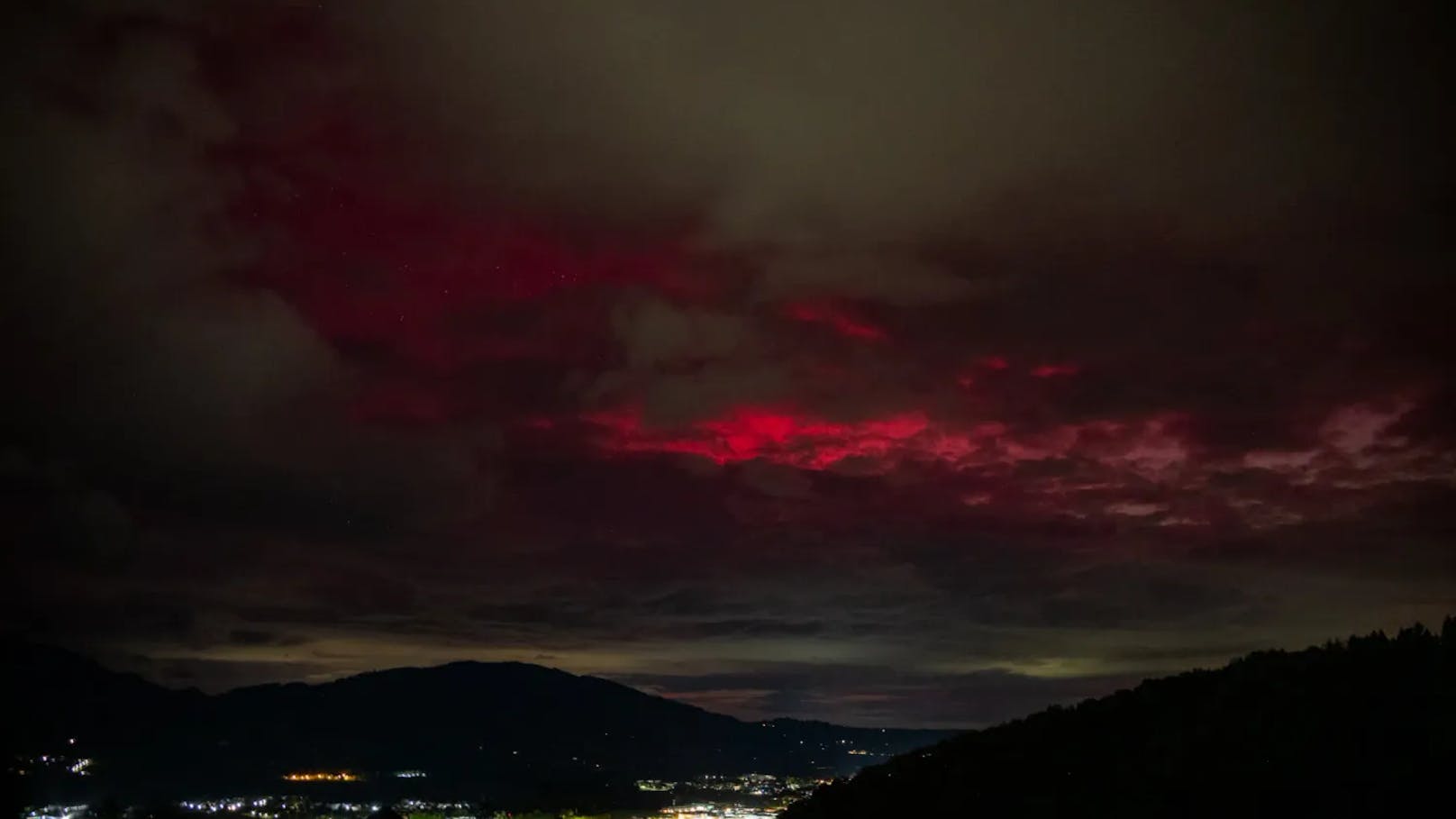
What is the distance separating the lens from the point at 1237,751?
20.8 metres

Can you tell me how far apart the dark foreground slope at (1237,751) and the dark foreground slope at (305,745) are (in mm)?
75812

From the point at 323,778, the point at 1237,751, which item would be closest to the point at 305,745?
the point at 323,778

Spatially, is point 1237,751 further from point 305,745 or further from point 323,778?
point 305,745

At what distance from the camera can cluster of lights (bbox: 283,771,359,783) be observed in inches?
4990

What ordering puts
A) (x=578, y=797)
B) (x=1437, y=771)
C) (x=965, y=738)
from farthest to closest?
(x=578, y=797) → (x=965, y=738) → (x=1437, y=771)

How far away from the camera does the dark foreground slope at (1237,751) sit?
56.6 feet

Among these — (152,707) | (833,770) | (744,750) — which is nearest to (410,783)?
(152,707)

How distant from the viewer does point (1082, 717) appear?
3362 cm

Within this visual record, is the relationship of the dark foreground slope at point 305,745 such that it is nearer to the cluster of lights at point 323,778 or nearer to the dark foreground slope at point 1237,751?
the cluster of lights at point 323,778

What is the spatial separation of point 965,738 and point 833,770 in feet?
417

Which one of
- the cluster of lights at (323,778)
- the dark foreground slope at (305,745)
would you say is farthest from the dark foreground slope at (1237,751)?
the cluster of lights at (323,778)

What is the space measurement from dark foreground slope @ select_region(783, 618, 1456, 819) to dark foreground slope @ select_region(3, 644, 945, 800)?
2985 inches

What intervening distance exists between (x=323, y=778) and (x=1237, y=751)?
13267cm

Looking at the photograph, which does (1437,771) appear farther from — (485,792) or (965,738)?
(485,792)
